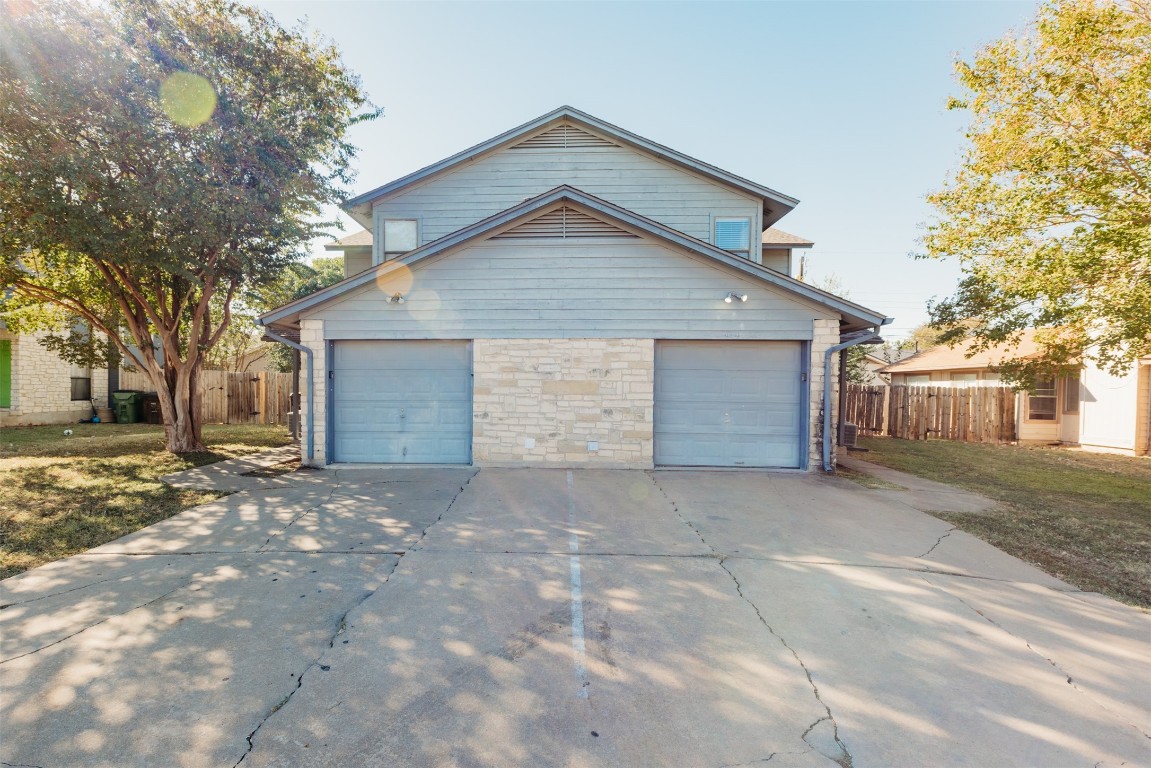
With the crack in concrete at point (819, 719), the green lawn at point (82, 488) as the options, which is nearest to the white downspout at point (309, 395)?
the green lawn at point (82, 488)

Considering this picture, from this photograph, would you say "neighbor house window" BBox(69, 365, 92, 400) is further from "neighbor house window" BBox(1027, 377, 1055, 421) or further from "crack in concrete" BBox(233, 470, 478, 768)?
"neighbor house window" BBox(1027, 377, 1055, 421)

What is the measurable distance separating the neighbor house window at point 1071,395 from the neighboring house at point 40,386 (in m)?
34.4

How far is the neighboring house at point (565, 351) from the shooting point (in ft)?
30.5

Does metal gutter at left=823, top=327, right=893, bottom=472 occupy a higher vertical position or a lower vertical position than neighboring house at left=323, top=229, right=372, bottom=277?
lower

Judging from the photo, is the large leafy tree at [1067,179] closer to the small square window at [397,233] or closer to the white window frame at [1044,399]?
the white window frame at [1044,399]

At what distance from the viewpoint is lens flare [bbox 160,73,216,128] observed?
28.5ft

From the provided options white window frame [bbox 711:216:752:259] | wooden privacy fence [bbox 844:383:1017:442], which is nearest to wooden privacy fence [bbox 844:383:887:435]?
wooden privacy fence [bbox 844:383:1017:442]

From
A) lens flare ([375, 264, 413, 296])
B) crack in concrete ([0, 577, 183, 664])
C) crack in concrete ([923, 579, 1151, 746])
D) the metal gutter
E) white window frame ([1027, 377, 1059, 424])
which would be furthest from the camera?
white window frame ([1027, 377, 1059, 424])

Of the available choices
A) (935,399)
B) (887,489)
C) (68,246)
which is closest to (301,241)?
(68,246)

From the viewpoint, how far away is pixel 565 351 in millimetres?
9500

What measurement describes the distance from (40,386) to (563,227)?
19.9 meters

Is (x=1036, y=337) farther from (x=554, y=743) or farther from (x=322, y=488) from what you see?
(x=322, y=488)

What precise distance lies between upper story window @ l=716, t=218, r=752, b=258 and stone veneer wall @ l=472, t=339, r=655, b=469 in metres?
4.89

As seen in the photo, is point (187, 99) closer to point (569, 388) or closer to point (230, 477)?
point (230, 477)
